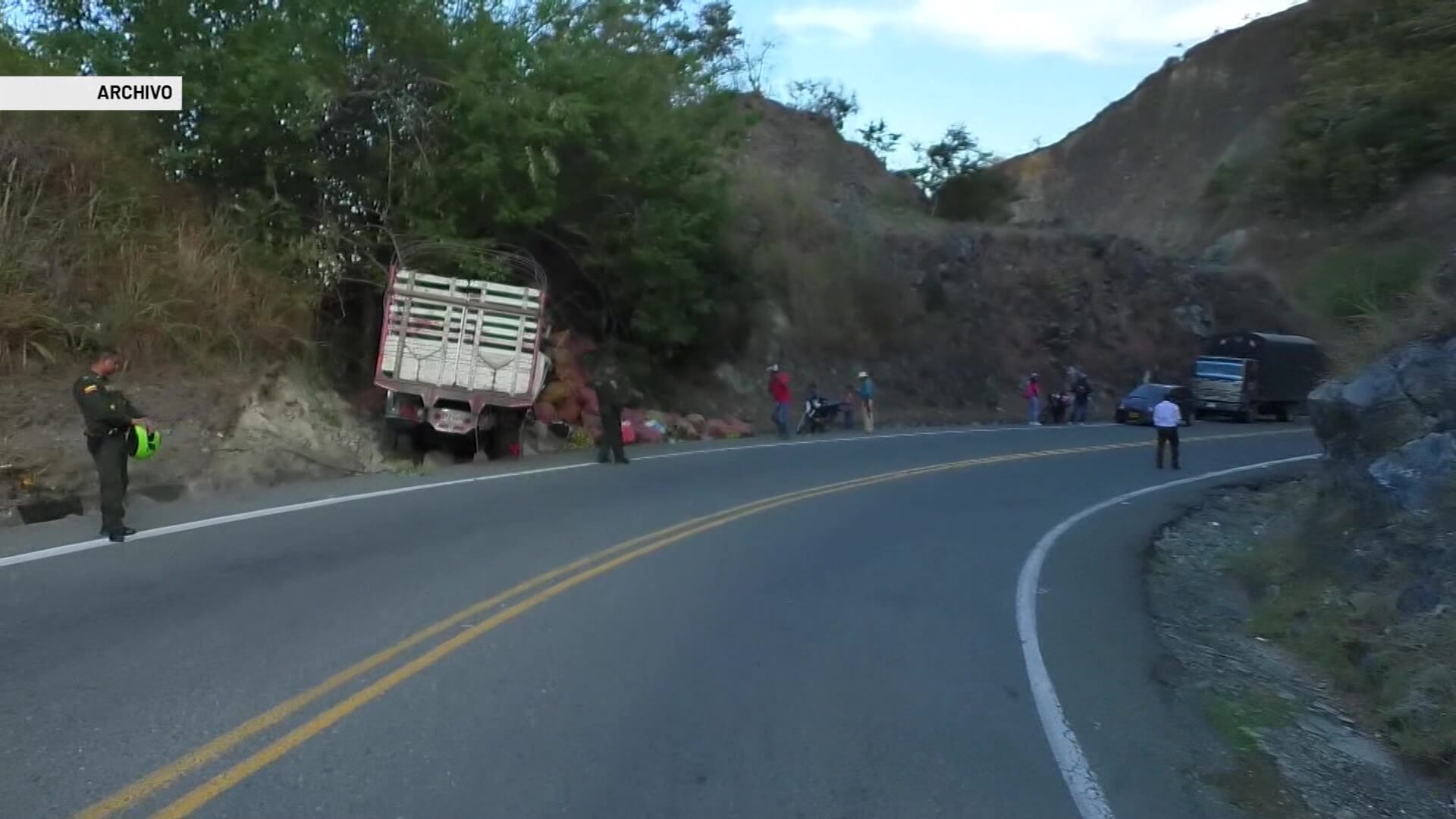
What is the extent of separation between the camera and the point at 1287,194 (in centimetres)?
2961

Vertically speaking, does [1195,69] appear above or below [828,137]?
above

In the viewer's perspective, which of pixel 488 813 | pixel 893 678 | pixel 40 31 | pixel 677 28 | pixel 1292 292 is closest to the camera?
pixel 488 813

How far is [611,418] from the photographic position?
21703mm

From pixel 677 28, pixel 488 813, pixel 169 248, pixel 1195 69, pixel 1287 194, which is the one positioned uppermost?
pixel 1195 69

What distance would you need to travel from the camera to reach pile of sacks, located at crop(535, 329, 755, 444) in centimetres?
2608

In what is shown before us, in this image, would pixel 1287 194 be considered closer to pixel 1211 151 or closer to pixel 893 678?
pixel 893 678

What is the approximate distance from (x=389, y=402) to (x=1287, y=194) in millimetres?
19141

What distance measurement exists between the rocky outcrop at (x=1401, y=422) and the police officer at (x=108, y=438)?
11027 millimetres

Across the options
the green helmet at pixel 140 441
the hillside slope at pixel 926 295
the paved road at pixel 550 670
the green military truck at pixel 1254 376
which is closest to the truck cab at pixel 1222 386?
the green military truck at pixel 1254 376

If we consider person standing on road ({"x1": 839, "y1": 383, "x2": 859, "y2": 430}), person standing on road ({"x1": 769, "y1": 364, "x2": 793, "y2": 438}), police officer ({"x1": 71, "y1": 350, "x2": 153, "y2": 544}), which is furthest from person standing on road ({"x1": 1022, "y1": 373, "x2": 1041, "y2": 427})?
police officer ({"x1": 71, "y1": 350, "x2": 153, "y2": 544})

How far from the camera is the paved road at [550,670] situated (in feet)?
20.9

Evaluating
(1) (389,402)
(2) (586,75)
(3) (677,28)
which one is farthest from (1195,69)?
(1) (389,402)

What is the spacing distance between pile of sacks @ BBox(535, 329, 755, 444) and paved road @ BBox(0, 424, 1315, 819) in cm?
1008

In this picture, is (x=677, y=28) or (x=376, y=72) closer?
(x=376, y=72)
